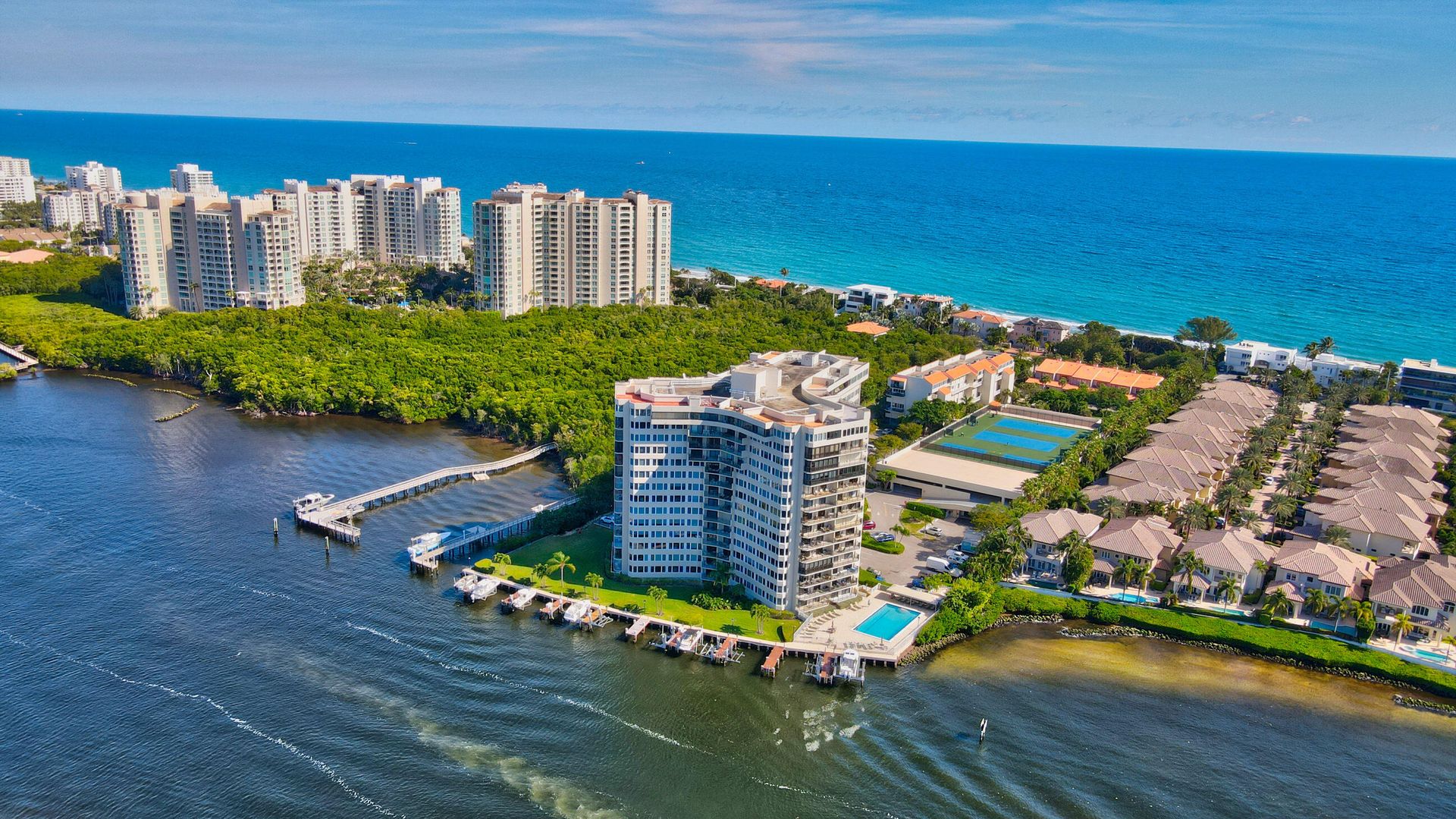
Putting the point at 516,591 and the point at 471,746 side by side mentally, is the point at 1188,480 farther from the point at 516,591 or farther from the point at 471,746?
the point at 471,746

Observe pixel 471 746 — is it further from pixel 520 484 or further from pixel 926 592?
pixel 520 484

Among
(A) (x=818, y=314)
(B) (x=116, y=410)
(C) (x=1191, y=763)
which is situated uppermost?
(A) (x=818, y=314)

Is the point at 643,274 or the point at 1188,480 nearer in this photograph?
the point at 1188,480

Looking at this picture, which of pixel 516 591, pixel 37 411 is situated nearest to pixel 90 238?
pixel 37 411

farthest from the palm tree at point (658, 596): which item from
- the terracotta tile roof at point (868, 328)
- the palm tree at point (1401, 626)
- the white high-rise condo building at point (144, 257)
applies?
the white high-rise condo building at point (144, 257)

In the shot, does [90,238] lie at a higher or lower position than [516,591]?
higher

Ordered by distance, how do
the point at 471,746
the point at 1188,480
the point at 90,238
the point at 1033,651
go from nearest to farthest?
the point at 471,746, the point at 1033,651, the point at 1188,480, the point at 90,238

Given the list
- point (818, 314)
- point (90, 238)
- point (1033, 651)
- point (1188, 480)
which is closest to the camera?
point (1033, 651)

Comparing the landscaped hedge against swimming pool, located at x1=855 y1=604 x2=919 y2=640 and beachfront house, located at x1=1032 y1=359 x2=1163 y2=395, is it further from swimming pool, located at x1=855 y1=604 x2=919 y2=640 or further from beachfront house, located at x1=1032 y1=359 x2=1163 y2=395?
beachfront house, located at x1=1032 y1=359 x2=1163 y2=395
